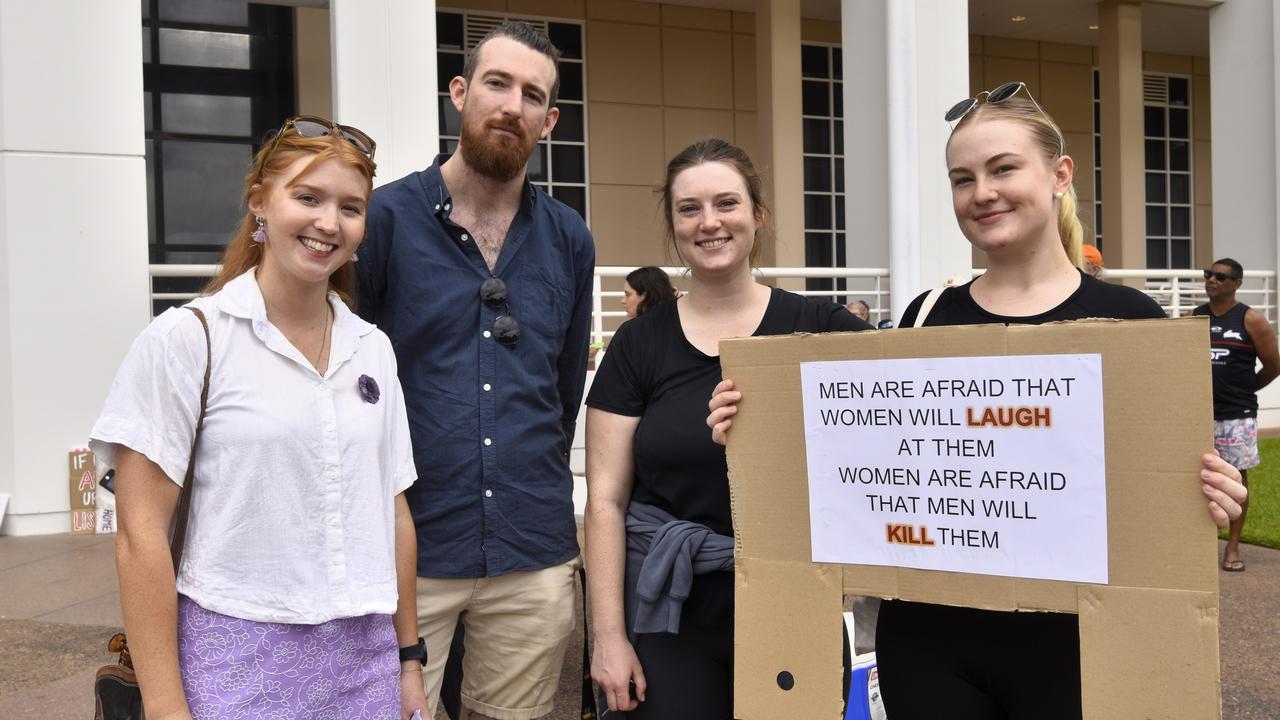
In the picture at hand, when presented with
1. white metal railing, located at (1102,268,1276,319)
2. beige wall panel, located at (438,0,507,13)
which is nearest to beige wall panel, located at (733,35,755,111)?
beige wall panel, located at (438,0,507,13)

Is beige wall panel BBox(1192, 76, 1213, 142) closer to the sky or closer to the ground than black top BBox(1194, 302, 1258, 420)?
closer to the sky

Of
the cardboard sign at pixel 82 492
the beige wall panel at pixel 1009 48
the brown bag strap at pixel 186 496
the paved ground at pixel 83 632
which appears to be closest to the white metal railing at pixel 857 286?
the cardboard sign at pixel 82 492

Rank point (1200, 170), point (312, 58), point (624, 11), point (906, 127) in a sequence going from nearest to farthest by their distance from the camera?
point (906, 127), point (312, 58), point (624, 11), point (1200, 170)

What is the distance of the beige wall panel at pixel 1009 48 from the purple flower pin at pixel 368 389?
705 inches

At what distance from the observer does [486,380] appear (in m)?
2.64

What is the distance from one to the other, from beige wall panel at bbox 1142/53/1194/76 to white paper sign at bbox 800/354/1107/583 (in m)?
20.5

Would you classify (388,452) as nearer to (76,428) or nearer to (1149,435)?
(1149,435)

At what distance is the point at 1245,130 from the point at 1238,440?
→ 28.7 feet

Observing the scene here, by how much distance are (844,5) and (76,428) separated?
9183mm

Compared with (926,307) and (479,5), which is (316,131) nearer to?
(926,307)

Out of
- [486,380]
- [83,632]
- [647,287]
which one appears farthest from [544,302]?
[647,287]

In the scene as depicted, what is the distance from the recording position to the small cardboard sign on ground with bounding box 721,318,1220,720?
1790 millimetres

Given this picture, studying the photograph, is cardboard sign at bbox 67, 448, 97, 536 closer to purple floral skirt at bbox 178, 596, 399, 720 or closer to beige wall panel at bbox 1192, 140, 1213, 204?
purple floral skirt at bbox 178, 596, 399, 720

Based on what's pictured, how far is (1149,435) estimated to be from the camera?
71.3 inches
